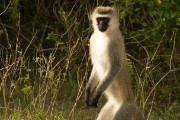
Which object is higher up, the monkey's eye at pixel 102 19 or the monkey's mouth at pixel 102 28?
the monkey's eye at pixel 102 19

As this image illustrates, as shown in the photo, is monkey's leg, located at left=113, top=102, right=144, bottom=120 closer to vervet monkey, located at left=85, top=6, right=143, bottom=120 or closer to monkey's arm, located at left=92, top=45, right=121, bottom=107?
vervet monkey, located at left=85, top=6, right=143, bottom=120

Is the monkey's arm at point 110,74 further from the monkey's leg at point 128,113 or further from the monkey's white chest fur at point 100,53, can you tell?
the monkey's leg at point 128,113

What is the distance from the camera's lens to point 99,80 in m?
7.19

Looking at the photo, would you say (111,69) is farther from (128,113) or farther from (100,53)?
(128,113)

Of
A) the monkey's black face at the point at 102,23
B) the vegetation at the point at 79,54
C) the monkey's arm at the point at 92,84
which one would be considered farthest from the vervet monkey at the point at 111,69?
the vegetation at the point at 79,54

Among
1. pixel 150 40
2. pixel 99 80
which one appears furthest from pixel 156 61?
pixel 99 80

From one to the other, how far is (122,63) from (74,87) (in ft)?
7.95

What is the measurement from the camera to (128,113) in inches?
257

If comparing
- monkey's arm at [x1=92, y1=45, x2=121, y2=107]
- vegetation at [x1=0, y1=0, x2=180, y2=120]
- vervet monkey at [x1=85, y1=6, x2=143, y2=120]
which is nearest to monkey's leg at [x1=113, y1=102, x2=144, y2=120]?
vervet monkey at [x1=85, y1=6, x2=143, y2=120]

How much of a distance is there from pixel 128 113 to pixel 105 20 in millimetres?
1111

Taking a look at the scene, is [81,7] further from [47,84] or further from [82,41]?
[47,84]

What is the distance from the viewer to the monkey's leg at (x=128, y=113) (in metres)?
6.46

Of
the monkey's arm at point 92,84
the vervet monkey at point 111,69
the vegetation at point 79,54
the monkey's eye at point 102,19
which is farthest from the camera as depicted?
the vegetation at point 79,54

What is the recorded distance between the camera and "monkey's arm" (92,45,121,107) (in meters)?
6.71
